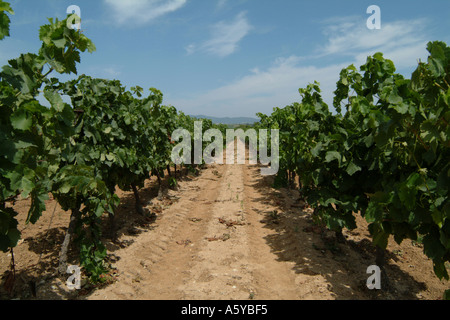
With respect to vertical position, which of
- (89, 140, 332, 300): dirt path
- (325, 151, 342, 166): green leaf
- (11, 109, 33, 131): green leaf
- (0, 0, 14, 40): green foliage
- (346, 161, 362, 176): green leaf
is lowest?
(89, 140, 332, 300): dirt path

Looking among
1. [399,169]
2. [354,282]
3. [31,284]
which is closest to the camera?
[399,169]

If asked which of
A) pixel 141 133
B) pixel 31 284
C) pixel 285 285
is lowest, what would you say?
pixel 285 285

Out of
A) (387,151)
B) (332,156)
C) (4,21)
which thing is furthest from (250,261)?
(4,21)

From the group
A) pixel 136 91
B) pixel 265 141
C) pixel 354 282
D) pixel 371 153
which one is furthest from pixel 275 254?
pixel 265 141

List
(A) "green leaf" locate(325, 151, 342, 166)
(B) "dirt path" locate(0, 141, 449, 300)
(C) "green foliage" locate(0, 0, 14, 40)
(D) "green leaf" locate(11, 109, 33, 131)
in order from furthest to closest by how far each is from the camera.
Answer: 1. (B) "dirt path" locate(0, 141, 449, 300)
2. (A) "green leaf" locate(325, 151, 342, 166)
3. (D) "green leaf" locate(11, 109, 33, 131)
4. (C) "green foliage" locate(0, 0, 14, 40)

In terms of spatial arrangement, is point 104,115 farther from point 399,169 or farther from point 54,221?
point 399,169

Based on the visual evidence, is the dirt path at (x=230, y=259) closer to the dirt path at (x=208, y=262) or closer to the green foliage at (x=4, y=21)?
the dirt path at (x=208, y=262)

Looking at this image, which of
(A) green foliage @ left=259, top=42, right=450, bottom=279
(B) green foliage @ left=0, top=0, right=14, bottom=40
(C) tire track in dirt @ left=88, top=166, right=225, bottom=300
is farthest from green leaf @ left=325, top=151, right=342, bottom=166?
(B) green foliage @ left=0, top=0, right=14, bottom=40

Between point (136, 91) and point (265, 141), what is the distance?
11.9m

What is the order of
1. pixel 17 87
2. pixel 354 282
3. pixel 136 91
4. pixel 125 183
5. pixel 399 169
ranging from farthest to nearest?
pixel 136 91
pixel 125 183
pixel 354 282
pixel 399 169
pixel 17 87

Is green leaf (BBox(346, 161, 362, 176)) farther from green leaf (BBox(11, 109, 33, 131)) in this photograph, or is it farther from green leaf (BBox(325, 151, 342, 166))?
green leaf (BBox(11, 109, 33, 131))

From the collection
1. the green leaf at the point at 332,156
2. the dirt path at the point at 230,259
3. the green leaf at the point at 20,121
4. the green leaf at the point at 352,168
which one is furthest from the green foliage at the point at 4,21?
the green leaf at the point at 352,168

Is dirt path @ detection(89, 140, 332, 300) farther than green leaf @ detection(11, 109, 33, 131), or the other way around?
dirt path @ detection(89, 140, 332, 300)

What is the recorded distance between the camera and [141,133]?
864cm
